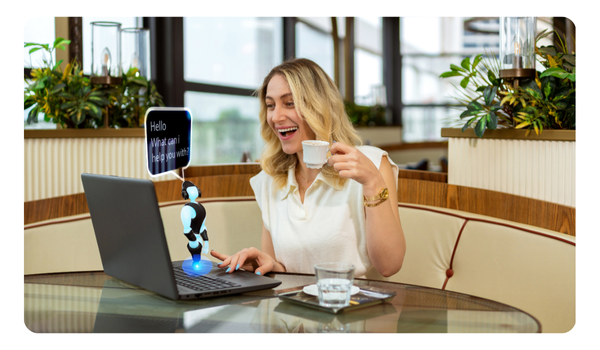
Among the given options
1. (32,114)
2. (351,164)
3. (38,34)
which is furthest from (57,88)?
(351,164)

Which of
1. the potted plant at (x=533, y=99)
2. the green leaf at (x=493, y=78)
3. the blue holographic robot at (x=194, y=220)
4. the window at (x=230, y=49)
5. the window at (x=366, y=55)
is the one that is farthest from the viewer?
the window at (x=366, y=55)

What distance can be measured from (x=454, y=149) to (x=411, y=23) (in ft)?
26.3

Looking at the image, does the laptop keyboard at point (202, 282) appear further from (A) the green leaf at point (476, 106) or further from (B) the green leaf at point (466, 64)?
(B) the green leaf at point (466, 64)

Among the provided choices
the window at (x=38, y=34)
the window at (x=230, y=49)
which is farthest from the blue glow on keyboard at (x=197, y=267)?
the window at (x=230, y=49)

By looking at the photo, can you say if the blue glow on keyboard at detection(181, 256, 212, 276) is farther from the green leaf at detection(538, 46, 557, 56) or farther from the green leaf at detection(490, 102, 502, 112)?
the green leaf at detection(538, 46, 557, 56)

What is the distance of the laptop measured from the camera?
3.31ft

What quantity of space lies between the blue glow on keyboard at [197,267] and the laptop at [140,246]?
17mm

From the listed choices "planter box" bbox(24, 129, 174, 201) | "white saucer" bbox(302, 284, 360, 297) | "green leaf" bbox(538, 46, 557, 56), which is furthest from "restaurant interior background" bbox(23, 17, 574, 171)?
"white saucer" bbox(302, 284, 360, 297)

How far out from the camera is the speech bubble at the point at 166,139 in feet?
4.02

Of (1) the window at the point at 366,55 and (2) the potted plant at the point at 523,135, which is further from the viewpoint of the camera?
(1) the window at the point at 366,55

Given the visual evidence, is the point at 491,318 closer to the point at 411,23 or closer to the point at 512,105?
the point at 512,105

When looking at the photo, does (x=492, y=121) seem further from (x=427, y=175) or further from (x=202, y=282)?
(x=202, y=282)

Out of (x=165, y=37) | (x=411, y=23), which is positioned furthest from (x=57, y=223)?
(x=411, y=23)

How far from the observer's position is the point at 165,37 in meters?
4.27
